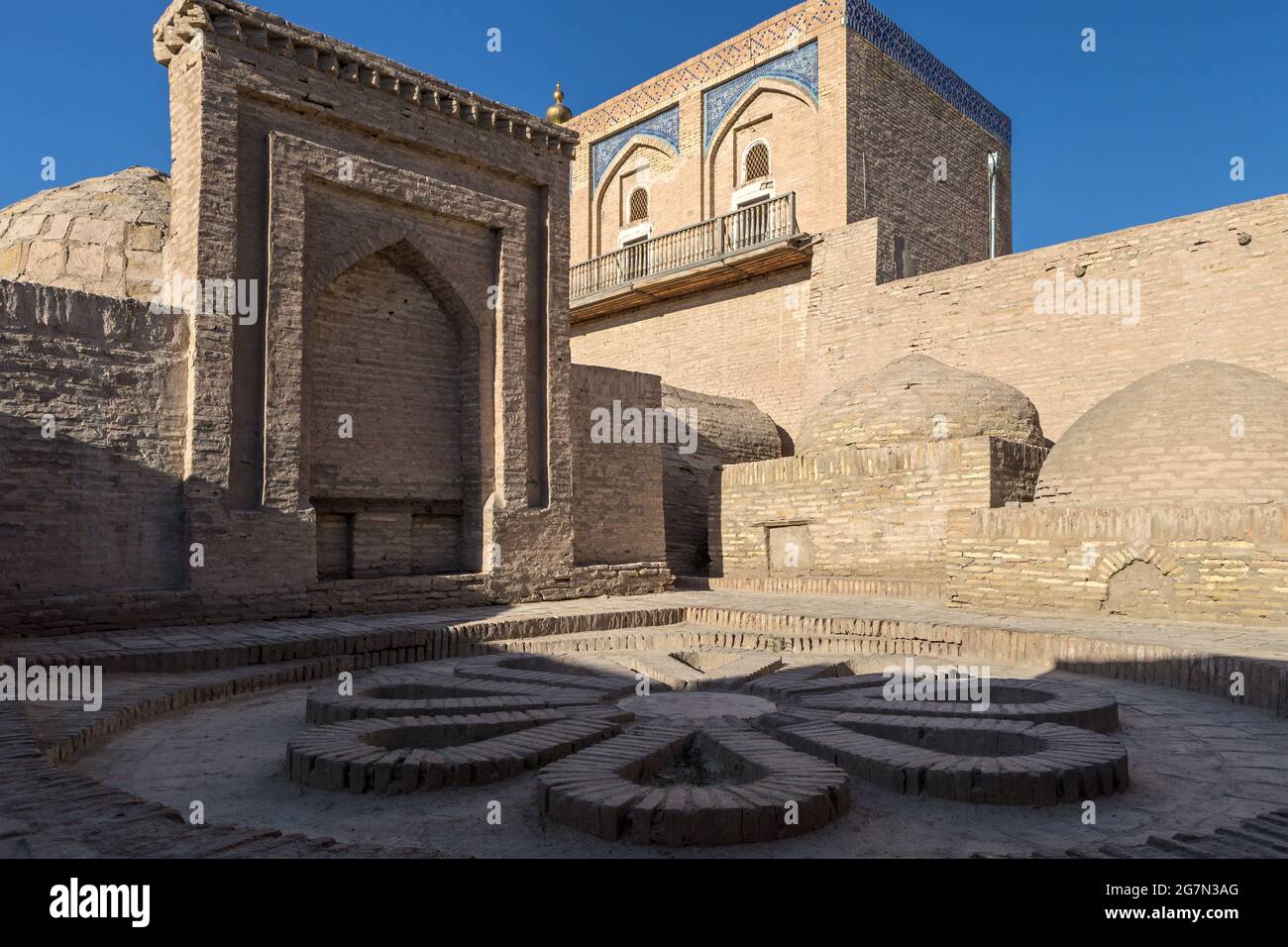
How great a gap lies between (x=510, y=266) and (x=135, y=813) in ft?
30.1

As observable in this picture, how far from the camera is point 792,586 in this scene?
37.9ft

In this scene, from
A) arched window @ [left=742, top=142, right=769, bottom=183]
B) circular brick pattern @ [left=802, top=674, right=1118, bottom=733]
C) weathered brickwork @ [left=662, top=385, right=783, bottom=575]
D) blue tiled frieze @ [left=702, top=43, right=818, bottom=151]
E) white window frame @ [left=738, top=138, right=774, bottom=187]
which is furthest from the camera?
arched window @ [left=742, top=142, right=769, bottom=183]

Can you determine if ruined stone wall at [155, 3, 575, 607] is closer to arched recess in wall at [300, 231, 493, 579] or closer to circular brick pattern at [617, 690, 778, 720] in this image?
arched recess in wall at [300, 231, 493, 579]

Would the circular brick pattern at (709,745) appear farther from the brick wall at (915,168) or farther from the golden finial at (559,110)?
the golden finial at (559,110)

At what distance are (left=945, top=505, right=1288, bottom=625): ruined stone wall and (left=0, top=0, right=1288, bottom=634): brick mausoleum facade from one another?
26 millimetres

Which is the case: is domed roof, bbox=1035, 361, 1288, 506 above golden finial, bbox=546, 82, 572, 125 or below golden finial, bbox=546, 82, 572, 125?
below

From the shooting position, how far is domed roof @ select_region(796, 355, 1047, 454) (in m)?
12.0

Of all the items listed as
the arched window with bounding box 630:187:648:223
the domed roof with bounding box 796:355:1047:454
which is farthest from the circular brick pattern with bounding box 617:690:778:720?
the arched window with bounding box 630:187:648:223

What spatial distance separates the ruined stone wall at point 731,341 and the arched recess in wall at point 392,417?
7.37 m

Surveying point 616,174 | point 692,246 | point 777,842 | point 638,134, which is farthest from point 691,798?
point 616,174

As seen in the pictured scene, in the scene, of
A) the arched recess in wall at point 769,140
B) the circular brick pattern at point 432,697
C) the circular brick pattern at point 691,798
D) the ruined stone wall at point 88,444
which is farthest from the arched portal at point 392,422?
the arched recess in wall at point 769,140

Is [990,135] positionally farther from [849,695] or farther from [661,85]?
[849,695]

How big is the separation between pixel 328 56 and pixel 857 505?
7825mm
